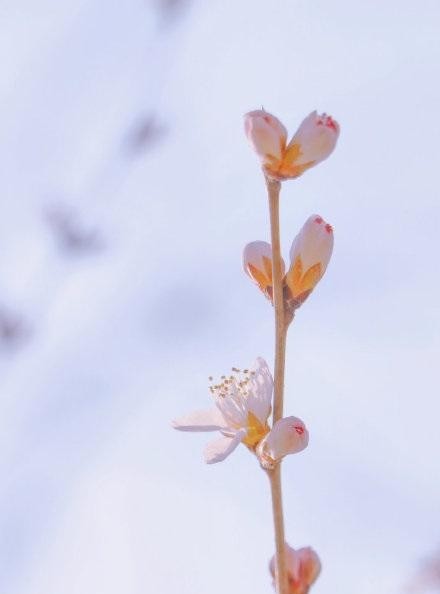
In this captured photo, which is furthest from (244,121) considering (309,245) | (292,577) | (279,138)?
(292,577)

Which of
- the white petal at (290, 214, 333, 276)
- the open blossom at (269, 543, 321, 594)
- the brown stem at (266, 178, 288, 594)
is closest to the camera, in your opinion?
the brown stem at (266, 178, 288, 594)

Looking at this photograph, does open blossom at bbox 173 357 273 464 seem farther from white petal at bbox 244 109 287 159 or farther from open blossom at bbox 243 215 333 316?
white petal at bbox 244 109 287 159

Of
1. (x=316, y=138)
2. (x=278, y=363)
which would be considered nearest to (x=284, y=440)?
(x=278, y=363)

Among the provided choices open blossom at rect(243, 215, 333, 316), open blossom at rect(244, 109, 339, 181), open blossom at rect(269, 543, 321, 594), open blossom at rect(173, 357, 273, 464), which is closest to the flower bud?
open blossom at rect(244, 109, 339, 181)

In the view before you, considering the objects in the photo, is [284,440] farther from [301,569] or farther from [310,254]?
[310,254]

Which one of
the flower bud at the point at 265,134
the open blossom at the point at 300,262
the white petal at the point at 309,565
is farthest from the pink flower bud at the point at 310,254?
the white petal at the point at 309,565

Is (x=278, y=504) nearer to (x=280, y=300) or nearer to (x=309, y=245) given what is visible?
(x=280, y=300)
